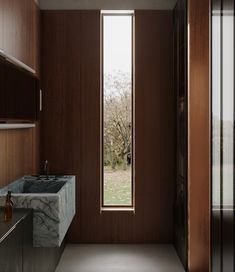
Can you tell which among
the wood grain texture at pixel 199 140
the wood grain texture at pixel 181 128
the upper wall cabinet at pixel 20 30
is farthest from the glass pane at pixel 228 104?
the upper wall cabinet at pixel 20 30

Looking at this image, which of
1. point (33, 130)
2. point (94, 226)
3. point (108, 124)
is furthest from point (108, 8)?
point (94, 226)

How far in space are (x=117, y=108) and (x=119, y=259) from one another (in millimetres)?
1684

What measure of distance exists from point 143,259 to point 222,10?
8.72 feet

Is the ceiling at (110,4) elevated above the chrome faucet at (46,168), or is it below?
above

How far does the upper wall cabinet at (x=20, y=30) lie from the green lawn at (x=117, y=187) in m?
1.44

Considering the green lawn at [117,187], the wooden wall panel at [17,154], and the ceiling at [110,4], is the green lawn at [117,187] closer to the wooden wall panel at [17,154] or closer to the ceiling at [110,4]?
the wooden wall panel at [17,154]

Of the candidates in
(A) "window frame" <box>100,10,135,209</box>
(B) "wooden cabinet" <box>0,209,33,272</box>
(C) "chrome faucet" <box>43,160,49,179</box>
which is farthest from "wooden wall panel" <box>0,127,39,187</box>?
(A) "window frame" <box>100,10,135,209</box>

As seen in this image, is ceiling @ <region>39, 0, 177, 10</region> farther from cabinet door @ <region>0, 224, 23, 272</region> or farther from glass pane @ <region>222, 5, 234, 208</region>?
cabinet door @ <region>0, 224, 23, 272</region>

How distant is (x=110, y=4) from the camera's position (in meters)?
5.16

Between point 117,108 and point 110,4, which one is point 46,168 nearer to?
point 117,108

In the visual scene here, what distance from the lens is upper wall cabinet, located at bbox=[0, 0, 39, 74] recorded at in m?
3.54

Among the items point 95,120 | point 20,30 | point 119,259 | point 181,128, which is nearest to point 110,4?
point 95,120

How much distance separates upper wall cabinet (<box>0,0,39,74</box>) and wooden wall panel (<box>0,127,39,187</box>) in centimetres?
66

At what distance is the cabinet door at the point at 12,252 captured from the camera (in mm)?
2287
